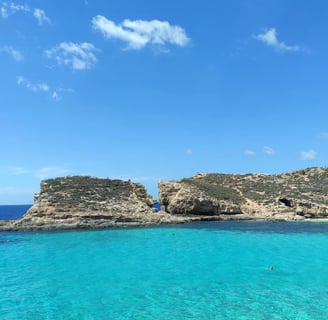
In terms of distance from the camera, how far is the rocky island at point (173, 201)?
5378 centimetres

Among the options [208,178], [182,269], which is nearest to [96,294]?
[182,269]

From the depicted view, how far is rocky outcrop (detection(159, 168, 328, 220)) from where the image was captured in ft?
206

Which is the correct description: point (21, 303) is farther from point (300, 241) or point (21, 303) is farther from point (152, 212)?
point (152, 212)

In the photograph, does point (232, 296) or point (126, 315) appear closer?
point (126, 315)

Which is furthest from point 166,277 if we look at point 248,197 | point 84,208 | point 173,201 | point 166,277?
point 248,197

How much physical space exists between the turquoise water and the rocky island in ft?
39.9

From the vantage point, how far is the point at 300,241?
37.2 m

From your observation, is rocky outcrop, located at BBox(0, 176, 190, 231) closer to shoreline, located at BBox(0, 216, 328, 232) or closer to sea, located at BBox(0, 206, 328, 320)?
shoreline, located at BBox(0, 216, 328, 232)

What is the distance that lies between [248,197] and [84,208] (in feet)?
94.2

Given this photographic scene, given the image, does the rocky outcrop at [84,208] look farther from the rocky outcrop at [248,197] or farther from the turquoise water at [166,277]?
the turquoise water at [166,277]

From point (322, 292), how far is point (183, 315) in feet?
24.4

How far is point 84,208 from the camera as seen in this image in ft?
182

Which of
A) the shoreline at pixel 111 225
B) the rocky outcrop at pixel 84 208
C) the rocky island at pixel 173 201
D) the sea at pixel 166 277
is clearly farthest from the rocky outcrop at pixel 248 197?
the sea at pixel 166 277

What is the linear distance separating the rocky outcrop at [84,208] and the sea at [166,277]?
10.7 meters
